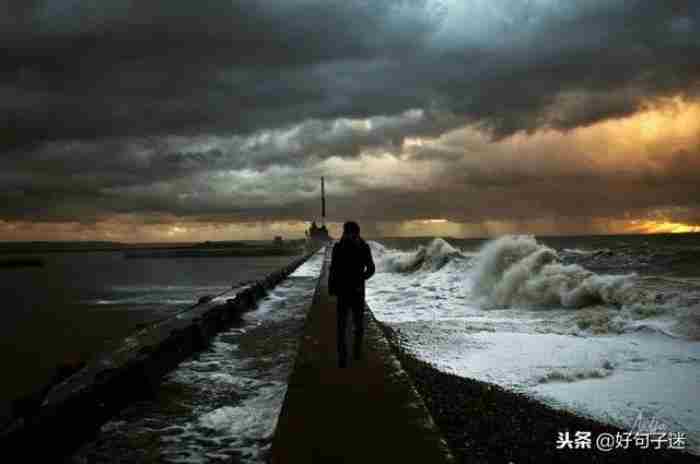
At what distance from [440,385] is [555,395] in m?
1.49

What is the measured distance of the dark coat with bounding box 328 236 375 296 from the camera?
564 cm

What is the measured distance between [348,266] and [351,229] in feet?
1.49

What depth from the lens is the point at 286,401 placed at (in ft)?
15.0

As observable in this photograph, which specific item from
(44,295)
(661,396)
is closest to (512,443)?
(661,396)

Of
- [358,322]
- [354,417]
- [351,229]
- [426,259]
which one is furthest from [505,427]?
[426,259]

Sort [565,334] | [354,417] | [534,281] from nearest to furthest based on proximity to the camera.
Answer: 1. [354,417]
2. [565,334]
3. [534,281]

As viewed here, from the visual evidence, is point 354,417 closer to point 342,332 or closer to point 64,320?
point 342,332

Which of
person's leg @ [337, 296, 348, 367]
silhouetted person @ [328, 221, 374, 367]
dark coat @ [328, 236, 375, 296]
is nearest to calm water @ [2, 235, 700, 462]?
person's leg @ [337, 296, 348, 367]

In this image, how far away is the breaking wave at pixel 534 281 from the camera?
13.3m

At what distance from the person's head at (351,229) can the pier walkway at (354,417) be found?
1.57m

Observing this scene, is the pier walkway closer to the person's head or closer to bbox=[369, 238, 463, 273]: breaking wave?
the person's head

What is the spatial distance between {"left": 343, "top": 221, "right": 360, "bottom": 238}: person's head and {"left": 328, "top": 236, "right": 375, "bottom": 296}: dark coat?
0.24 ft

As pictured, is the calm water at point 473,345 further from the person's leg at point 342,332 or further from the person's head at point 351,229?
the person's head at point 351,229

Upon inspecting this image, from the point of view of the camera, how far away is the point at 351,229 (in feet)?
19.0
